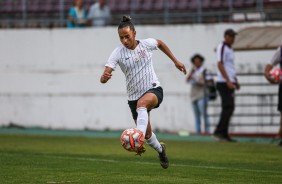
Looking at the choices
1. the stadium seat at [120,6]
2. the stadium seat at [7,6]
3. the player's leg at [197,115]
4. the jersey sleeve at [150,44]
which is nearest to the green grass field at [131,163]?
the jersey sleeve at [150,44]

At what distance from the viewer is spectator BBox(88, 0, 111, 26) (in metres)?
28.2

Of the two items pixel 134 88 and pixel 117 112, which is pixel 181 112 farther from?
pixel 134 88

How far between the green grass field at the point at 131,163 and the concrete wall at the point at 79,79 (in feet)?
19.9

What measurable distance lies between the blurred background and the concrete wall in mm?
29

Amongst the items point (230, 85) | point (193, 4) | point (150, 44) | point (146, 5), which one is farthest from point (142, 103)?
point (146, 5)

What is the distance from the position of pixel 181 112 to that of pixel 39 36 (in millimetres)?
5548

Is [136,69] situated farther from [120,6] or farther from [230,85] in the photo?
[120,6]

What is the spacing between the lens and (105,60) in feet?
91.2

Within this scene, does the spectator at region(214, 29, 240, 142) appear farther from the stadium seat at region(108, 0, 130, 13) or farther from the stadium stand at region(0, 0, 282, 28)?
the stadium seat at region(108, 0, 130, 13)

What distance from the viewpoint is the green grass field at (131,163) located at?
1218cm

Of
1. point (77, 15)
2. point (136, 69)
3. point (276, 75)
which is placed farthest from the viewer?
point (77, 15)

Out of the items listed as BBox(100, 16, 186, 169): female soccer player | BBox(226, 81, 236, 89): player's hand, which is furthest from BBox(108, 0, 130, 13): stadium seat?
BBox(100, 16, 186, 169): female soccer player

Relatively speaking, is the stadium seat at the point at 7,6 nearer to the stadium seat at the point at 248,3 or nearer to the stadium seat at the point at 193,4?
the stadium seat at the point at 193,4

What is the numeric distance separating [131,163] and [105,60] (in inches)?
520
